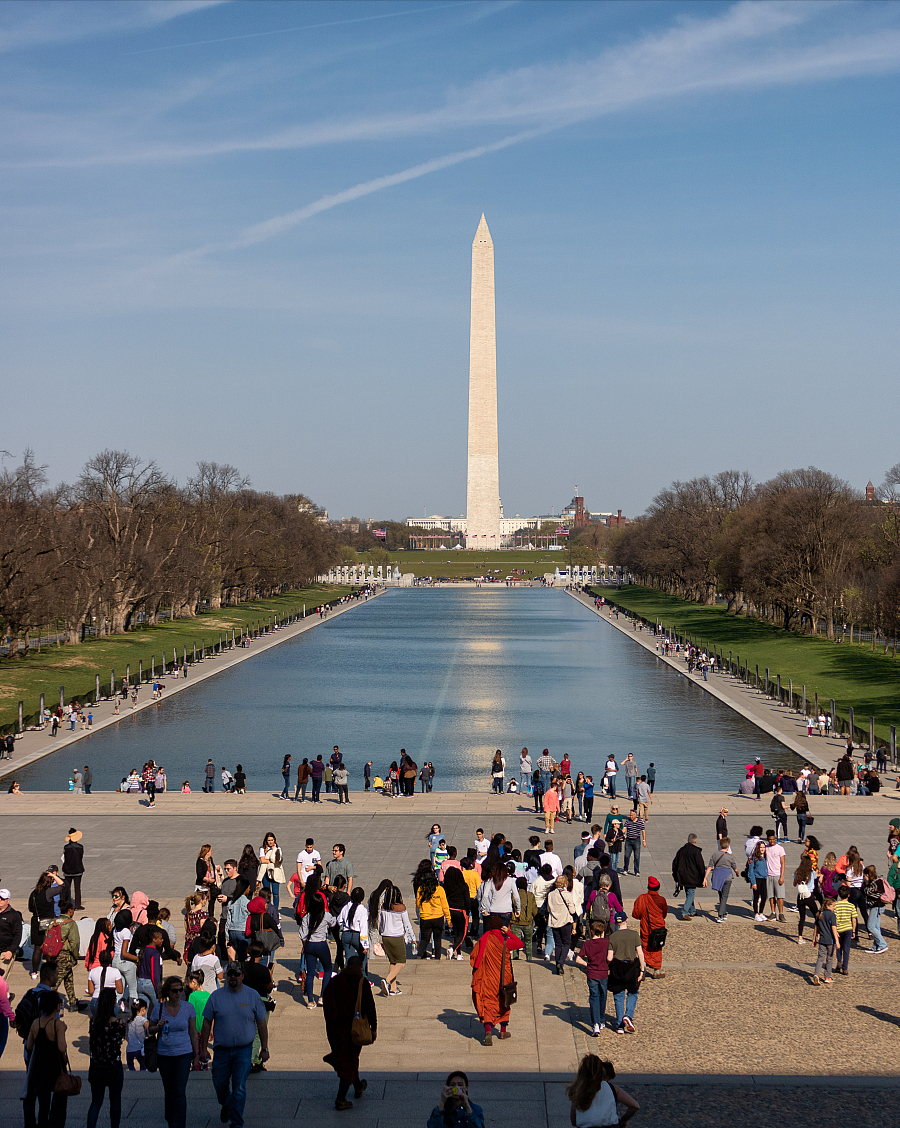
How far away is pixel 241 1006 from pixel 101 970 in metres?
1.77

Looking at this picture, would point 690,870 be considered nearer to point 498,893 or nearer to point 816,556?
point 498,893

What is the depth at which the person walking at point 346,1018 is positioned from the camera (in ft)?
31.9

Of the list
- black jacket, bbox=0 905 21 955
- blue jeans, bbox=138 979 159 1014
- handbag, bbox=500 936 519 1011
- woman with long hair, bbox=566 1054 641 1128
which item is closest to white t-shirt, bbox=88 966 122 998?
blue jeans, bbox=138 979 159 1014

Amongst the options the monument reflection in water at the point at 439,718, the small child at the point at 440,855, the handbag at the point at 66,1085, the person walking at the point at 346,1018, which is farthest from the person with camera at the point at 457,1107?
the monument reflection in water at the point at 439,718

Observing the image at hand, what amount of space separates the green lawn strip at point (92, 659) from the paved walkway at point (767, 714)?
83.4 feet

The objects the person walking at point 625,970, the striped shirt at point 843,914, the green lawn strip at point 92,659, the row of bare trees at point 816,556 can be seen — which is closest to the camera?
the person walking at point 625,970

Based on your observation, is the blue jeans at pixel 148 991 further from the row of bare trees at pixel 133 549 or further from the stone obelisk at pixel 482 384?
the stone obelisk at pixel 482 384

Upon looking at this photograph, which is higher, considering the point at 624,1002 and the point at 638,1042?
the point at 624,1002

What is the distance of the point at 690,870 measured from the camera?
16.3m

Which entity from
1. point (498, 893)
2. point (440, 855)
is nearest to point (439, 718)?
point (440, 855)

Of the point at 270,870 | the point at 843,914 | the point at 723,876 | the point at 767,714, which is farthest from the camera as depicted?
the point at 767,714

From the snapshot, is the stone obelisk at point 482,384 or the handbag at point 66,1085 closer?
the handbag at point 66,1085

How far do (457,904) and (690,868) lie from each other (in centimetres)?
373

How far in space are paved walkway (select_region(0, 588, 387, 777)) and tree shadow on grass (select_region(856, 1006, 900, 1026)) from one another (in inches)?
1027
